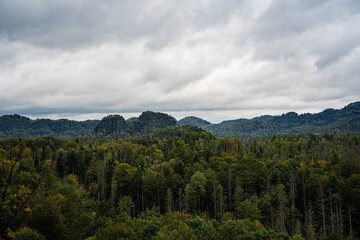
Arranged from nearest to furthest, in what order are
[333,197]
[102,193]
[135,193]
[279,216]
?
[279,216], [333,197], [135,193], [102,193]

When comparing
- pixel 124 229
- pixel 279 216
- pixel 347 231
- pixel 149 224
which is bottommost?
pixel 347 231

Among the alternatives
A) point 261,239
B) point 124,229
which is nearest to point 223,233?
point 261,239

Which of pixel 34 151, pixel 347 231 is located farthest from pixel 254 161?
pixel 34 151

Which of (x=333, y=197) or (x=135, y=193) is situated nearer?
(x=333, y=197)

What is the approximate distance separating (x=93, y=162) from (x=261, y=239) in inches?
3465

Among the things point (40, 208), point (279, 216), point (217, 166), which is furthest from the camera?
point (217, 166)

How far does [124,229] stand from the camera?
27.1 meters

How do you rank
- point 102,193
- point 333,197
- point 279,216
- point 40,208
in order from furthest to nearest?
point 102,193
point 333,197
point 279,216
point 40,208

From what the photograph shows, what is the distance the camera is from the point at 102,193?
232 ft

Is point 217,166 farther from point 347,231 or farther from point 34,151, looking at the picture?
point 34,151

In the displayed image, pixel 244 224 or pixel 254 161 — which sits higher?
pixel 254 161

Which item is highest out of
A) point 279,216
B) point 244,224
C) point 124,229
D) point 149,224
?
point 124,229

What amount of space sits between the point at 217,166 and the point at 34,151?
11332 cm

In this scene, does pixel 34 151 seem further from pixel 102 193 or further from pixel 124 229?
pixel 124 229
